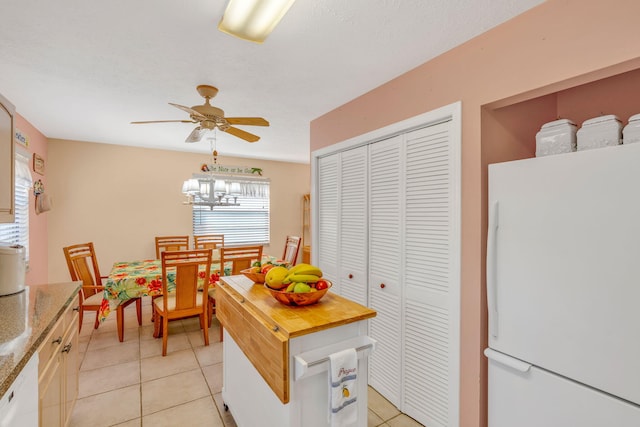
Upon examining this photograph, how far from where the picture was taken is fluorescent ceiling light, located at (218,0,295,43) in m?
1.33

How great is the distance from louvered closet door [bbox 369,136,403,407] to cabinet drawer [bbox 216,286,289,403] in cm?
113

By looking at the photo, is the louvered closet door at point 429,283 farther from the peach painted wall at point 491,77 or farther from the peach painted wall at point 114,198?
the peach painted wall at point 114,198

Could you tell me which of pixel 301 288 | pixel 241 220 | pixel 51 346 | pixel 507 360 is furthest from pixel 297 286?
pixel 241 220

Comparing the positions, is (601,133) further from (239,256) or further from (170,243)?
(170,243)

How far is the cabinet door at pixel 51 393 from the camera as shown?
130cm

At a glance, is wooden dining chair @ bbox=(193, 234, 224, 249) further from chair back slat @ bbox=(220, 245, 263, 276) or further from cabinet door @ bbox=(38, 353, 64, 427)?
cabinet door @ bbox=(38, 353, 64, 427)

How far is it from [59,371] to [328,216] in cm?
222

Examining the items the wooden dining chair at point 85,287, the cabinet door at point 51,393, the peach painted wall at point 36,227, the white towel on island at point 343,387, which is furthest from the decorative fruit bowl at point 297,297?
the peach painted wall at point 36,227

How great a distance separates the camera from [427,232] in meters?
1.94

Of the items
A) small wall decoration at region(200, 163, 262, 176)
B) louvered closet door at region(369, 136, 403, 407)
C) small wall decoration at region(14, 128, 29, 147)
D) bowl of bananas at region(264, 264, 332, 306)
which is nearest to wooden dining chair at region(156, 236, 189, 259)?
small wall decoration at region(200, 163, 262, 176)

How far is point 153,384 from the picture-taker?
2406 mm

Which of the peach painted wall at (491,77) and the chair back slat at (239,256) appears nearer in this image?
the peach painted wall at (491,77)

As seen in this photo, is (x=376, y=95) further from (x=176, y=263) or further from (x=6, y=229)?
(x=6, y=229)

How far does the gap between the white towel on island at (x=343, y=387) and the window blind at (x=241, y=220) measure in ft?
14.5
